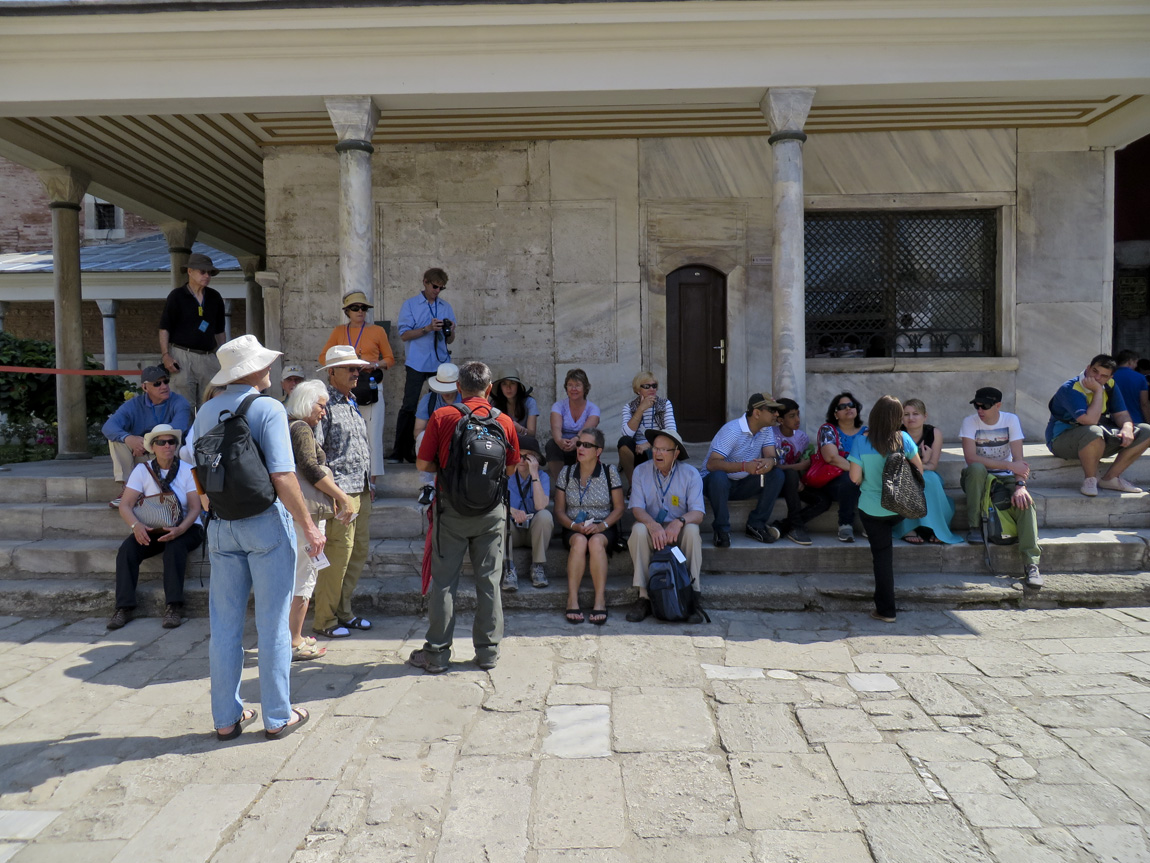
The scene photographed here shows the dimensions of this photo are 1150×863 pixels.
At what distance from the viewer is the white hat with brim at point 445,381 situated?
6.25 m

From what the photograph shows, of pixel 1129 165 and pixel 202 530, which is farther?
pixel 1129 165

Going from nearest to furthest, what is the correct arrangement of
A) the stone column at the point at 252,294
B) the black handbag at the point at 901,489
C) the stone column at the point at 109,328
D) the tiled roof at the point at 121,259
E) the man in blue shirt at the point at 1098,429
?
the black handbag at the point at 901,489 → the man in blue shirt at the point at 1098,429 → the stone column at the point at 252,294 → the tiled roof at the point at 121,259 → the stone column at the point at 109,328

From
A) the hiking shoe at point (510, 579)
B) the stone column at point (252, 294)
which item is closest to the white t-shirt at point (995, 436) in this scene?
the hiking shoe at point (510, 579)

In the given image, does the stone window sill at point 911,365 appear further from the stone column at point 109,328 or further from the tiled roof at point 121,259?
the stone column at point 109,328

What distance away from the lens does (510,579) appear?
573 cm

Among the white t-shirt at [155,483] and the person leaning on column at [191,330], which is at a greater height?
the person leaning on column at [191,330]

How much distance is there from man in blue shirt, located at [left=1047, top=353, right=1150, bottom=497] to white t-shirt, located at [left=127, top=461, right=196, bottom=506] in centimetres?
685

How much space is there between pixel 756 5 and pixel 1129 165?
819 cm

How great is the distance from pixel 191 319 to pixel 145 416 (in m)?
1.08

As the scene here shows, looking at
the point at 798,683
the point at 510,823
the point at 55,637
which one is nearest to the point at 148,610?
the point at 55,637

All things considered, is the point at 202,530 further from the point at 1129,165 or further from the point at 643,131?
the point at 1129,165

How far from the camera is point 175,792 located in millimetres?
3336

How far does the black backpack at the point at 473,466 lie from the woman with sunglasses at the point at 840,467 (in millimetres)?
2939

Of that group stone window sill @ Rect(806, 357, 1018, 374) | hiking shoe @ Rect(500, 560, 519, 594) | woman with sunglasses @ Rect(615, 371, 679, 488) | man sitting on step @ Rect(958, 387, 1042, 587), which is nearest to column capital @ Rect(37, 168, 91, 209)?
woman with sunglasses @ Rect(615, 371, 679, 488)
